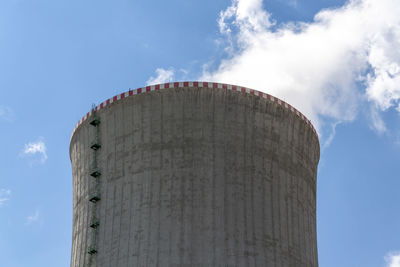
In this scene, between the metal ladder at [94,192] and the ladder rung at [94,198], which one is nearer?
the metal ladder at [94,192]

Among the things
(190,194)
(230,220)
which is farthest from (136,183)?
(230,220)

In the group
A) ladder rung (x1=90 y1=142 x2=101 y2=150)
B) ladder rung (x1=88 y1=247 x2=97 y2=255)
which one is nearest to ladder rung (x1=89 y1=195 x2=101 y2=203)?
ladder rung (x1=88 y1=247 x2=97 y2=255)

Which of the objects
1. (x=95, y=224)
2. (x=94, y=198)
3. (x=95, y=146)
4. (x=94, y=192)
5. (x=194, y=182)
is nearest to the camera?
(x=194, y=182)

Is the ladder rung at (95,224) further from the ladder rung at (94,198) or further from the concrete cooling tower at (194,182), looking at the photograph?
the ladder rung at (94,198)

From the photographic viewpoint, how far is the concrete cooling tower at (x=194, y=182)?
18.4 metres

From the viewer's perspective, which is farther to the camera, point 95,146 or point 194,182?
point 95,146

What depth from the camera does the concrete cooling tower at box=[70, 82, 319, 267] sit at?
18406 millimetres

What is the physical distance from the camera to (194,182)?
18.8 meters

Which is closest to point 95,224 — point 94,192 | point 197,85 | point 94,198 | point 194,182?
point 94,198

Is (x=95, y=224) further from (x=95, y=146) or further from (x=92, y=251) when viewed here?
(x=95, y=146)

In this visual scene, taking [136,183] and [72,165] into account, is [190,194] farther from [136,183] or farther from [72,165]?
[72,165]

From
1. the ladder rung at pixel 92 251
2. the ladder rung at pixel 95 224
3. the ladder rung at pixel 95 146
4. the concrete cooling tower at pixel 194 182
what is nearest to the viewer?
the concrete cooling tower at pixel 194 182

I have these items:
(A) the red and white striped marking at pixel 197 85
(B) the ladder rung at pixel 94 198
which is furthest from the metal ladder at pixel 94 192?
(A) the red and white striped marking at pixel 197 85

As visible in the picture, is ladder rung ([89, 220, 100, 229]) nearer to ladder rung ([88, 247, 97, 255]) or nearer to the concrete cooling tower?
the concrete cooling tower
